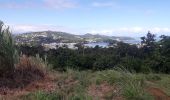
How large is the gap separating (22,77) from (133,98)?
303 cm

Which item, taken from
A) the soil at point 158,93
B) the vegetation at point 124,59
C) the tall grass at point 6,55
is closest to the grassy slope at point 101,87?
the soil at point 158,93

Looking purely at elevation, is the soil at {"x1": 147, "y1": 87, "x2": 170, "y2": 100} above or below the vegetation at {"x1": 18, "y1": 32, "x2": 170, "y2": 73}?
above

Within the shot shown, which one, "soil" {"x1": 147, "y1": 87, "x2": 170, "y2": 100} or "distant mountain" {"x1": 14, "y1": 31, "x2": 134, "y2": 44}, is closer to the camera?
"soil" {"x1": 147, "y1": 87, "x2": 170, "y2": 100}

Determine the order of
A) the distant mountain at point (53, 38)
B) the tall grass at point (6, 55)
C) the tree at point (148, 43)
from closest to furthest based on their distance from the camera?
the tall grass at point (6, 55) → the tree at point (148, 43) → the distant mountain at point (53, 38)

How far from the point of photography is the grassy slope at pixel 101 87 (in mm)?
6682

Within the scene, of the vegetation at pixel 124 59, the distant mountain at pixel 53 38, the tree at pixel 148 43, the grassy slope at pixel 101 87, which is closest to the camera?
the grassy slope at pixel 101 87

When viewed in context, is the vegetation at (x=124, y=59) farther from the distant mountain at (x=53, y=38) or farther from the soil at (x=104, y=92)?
the distant mountain at (x=53, y=38)

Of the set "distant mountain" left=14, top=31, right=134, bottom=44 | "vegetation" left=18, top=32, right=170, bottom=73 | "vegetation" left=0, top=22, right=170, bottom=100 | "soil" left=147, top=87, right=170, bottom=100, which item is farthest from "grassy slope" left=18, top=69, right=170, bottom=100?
"distant mountain" left=14, top=31, right=134, bottom=44

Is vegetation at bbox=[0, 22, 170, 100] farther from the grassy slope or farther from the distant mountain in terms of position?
the distant mountain

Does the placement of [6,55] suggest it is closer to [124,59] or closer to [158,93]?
[158,93]

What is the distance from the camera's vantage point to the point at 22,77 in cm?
863

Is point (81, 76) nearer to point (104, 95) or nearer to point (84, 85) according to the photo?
point (84, 85)

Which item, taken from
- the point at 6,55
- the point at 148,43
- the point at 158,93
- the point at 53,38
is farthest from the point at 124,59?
the point at 53,38

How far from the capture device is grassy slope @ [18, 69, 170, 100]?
668 centimetres
